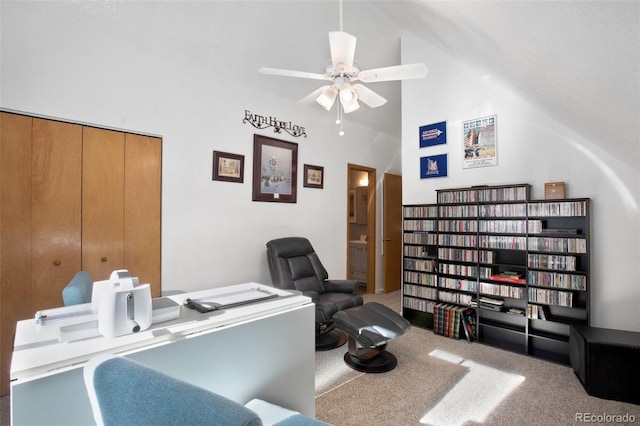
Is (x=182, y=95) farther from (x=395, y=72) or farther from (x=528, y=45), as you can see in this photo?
(x=528, y=45)

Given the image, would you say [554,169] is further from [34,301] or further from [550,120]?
[34,301]

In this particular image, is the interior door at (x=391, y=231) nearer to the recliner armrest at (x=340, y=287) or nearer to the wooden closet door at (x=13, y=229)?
the recliner armrest at (x=340, y=287)

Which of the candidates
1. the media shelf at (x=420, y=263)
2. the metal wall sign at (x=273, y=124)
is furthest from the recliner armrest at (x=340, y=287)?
the metal wall sign at (x=273, y=124)

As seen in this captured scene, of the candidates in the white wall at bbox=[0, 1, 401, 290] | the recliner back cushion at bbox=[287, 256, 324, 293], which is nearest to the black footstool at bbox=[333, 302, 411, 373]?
the recliner back cushion at bbox=[287, 256, 324, 293]

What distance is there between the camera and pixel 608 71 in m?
1.62

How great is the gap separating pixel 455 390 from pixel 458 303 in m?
1.32

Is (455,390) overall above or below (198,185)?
below

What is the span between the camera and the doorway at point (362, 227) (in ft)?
17.4

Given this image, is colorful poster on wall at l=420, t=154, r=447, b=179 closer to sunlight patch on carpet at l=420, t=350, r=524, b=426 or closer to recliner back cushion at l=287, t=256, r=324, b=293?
recliner back cushion at l=287, t=256, r=324, b=293

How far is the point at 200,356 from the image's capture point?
3.83 feet

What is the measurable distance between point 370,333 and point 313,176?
257cm

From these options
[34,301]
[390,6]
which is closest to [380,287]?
[390,6]

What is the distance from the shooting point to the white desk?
861mm

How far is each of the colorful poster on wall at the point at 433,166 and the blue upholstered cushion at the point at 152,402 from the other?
376 centimetres
